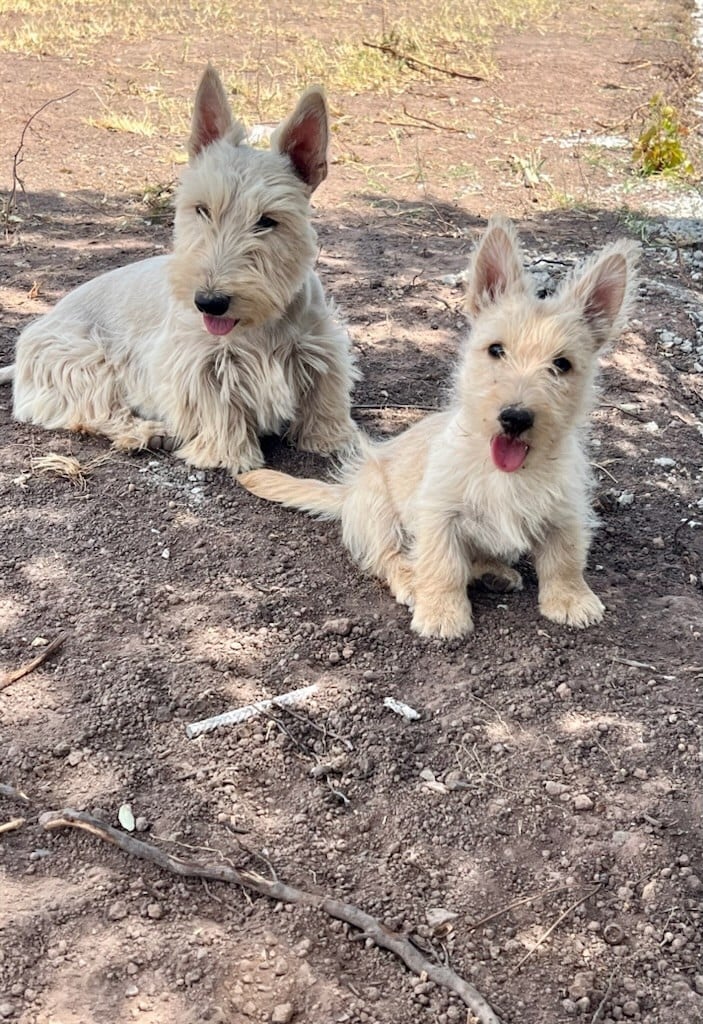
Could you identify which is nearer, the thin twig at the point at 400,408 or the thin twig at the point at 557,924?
the thin twig at the point at 557,924

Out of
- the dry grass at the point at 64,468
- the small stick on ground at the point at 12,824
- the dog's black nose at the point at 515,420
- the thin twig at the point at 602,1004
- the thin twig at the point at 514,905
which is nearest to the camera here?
the thin twig at the point at 602,1004

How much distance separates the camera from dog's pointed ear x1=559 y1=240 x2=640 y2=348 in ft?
13.2

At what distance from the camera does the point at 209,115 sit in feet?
17.1

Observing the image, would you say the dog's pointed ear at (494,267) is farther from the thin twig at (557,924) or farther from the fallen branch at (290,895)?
the fallen branch at (290,895)

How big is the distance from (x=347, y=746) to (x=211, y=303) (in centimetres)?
247

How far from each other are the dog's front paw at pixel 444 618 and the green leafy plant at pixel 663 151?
8105 millimetres

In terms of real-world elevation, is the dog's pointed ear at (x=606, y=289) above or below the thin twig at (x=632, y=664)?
above

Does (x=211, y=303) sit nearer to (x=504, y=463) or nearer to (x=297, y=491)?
(x=297, y=491)

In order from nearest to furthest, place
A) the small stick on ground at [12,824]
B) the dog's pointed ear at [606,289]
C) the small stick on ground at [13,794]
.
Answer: the small stick on ground at [12,824]
the small stick on ground at [13,794]
the dog's pointed ear at [606,289]

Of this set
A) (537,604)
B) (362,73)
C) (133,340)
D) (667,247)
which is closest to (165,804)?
(537,604)

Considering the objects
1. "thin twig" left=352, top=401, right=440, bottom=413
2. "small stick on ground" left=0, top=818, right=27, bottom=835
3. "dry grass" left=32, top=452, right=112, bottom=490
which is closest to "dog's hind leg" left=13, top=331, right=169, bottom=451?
"dry grass" left=32, top=452, right=112, bottom=490

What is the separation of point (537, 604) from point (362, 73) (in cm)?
1132

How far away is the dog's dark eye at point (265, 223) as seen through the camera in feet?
16.7

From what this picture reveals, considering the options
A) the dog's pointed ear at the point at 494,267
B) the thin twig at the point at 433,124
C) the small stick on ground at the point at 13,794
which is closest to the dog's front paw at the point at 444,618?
the dog's pointed ear at the point at 494,267
